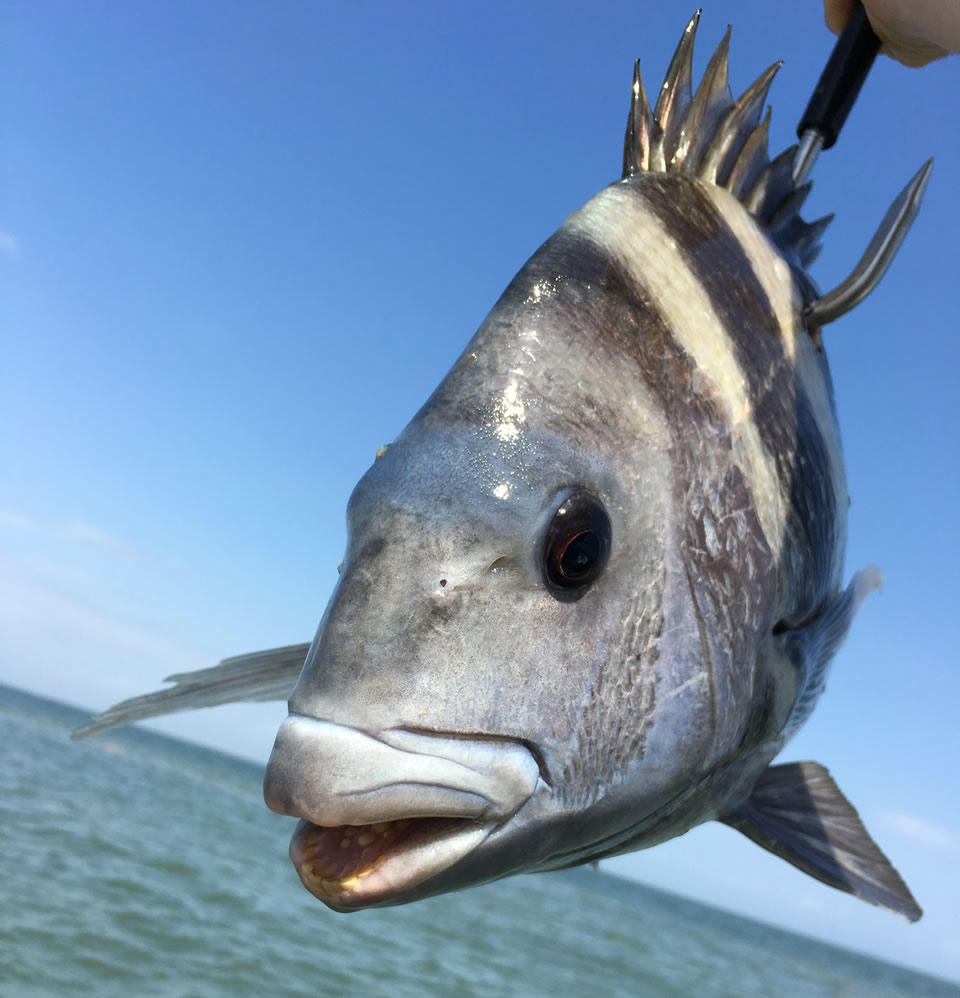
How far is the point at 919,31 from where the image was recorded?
4.97ft

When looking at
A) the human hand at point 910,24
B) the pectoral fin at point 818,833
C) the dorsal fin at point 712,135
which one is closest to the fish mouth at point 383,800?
the pectoral fin at point 818,833

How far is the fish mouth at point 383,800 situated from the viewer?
3.30ft

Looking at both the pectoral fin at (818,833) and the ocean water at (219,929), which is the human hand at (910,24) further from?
the ocean water at (219,929)

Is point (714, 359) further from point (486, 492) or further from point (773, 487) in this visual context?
point (486, 492)

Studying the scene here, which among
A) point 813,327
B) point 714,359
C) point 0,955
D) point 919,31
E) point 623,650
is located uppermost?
point 919,31

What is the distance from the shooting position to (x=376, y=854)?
1046mm

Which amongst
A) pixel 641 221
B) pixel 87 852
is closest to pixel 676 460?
pixel 641 221

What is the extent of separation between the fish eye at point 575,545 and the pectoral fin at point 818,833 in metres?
0.70

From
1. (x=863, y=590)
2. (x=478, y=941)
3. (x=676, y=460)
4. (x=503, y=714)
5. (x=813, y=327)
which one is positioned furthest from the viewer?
(x=478, y=941)

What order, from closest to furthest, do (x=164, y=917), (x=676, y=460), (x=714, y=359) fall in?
(x=676, y=460) < (x=714, y=359) < (x=164, y=917)

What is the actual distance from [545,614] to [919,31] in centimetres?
118

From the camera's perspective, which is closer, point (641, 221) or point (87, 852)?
point (641, 221)

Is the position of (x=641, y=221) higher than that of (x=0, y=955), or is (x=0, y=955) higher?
(x=641, y=221)

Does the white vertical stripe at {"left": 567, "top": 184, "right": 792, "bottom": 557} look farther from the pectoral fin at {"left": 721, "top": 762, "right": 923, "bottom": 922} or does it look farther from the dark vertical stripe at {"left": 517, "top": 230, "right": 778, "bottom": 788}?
the pectoral fin at {"left": 721, "top": 762, "right": 923, "bottom": 922}
